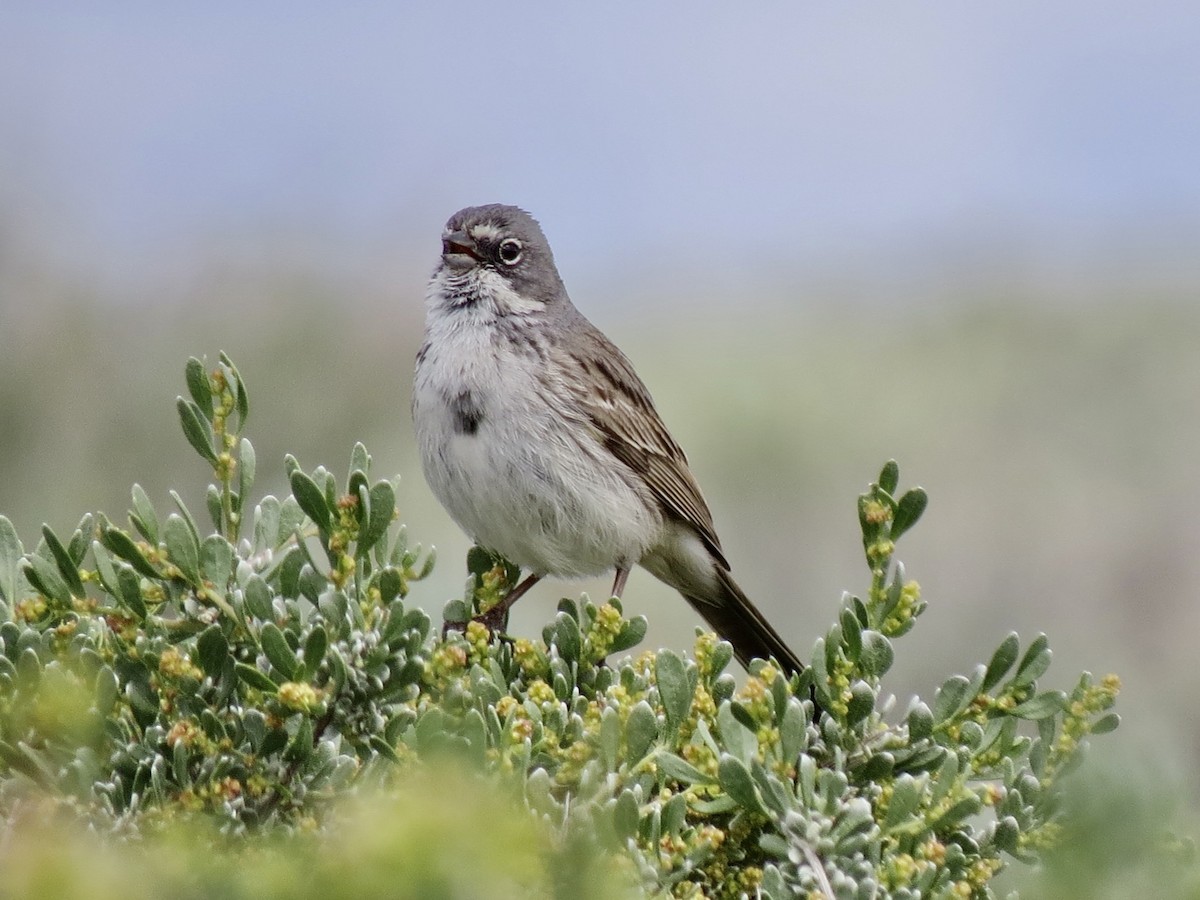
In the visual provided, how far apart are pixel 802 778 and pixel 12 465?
687cm

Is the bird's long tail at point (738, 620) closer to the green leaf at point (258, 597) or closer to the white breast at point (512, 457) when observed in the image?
the white breast at point (512, 457)

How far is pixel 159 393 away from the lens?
8453 mm

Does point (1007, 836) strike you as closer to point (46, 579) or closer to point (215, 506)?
point (215, 506)

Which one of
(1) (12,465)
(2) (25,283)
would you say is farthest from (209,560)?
(2) (25,283)

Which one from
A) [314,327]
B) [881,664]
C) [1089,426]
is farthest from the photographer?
[1089,426]

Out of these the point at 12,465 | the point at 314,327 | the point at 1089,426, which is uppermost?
the point at 1089,426

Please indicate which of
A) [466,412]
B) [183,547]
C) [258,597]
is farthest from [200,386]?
[466,412]

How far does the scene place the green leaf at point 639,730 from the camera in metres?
2.19

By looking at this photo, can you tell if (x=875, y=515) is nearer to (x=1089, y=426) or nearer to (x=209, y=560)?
(x=209, y=560)

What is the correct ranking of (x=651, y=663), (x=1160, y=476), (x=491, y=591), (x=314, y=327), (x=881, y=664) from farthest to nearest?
(x=1160, y=476)
(x=314, y=327)
(x=491, y=591)
(x=651, y=663)
(x=881, y=664)

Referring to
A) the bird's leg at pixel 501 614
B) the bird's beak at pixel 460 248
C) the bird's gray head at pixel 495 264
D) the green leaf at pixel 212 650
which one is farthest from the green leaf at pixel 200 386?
the bird's beak at pixel 460 248

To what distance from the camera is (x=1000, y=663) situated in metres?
2.39

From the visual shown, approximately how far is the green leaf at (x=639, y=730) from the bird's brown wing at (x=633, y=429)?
291cm

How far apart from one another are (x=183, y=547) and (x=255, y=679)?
0.33 meters
